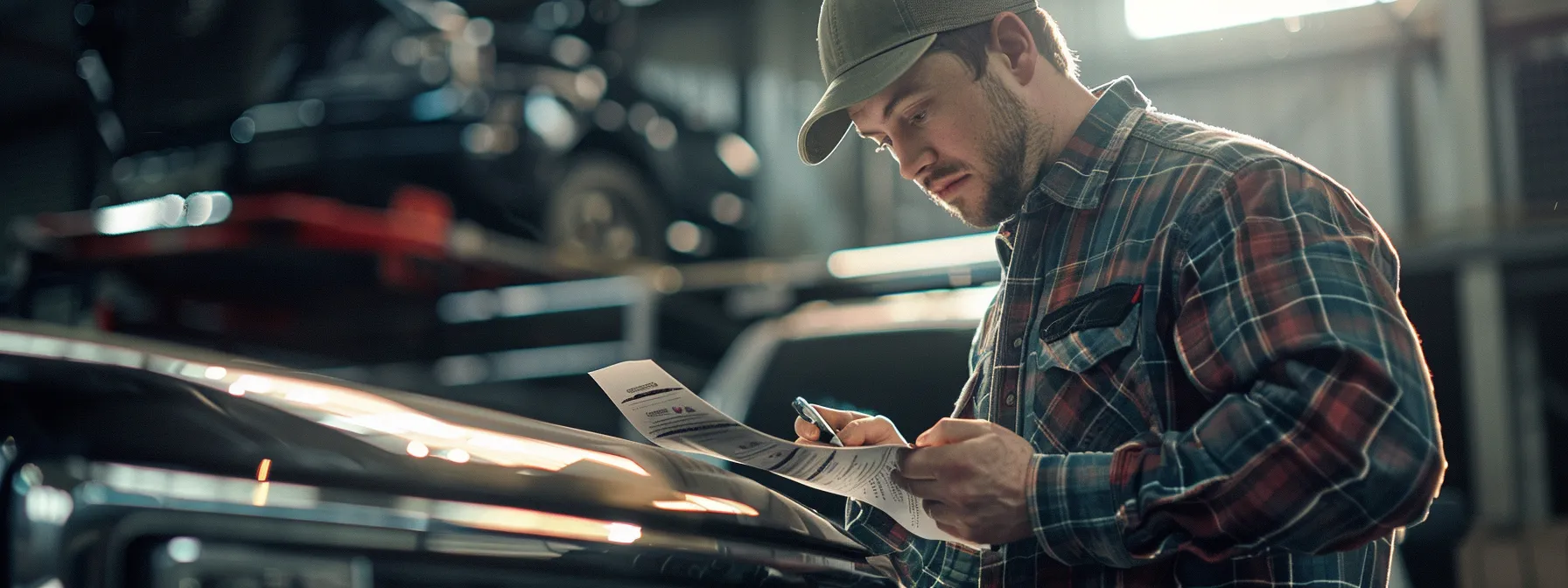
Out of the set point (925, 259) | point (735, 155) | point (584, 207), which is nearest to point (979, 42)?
point (584, 207)

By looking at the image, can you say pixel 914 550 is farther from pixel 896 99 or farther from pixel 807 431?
pixel 896 99

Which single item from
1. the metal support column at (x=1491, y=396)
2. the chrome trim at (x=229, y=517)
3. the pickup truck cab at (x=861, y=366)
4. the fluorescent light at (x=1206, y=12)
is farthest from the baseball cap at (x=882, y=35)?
the fluorescent light at (x=1206, y=12)

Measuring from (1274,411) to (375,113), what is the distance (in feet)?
11.3

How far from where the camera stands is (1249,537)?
42.1 inches

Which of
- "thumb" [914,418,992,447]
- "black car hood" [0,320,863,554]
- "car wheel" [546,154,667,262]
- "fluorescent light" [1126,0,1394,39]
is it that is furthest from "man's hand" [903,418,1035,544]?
"fluorescent light" [1126,0,1394,39]

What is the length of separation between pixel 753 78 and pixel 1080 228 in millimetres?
8170

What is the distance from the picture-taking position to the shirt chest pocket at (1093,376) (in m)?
1.20

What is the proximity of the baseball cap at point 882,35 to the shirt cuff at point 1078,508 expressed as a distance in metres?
0.44

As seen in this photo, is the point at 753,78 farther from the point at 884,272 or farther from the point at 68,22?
the point at 68,22

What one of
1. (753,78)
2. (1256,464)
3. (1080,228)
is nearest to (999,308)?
(1080,228)

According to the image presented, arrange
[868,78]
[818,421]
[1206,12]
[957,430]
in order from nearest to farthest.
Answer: [957,430], [818,421], [868,78], [1206,12]

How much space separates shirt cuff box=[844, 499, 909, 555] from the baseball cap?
0.44 metres

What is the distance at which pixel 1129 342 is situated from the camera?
119 centimetres

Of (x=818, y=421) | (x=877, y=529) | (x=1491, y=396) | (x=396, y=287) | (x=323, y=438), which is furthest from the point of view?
(x=1491, y=396)
